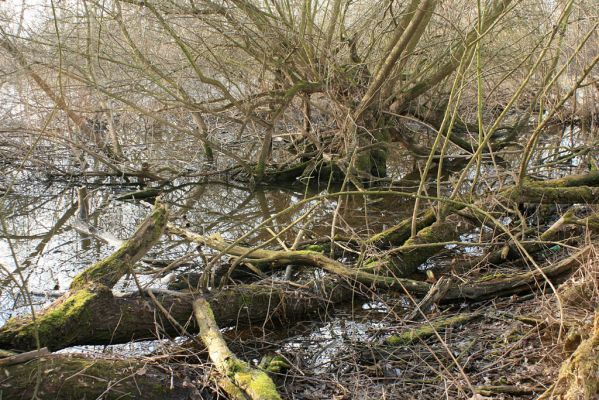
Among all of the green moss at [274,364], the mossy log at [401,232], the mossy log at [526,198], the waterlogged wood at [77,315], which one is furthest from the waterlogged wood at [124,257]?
the mossy log at [401,232]

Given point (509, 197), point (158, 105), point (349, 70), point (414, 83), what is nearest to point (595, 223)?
point (509, 197)

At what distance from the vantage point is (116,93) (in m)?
9.03

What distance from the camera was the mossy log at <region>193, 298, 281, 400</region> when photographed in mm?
3472

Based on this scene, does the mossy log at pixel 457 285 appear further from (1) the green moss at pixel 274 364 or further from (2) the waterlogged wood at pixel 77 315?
(1) the green moss at pixel 274 364

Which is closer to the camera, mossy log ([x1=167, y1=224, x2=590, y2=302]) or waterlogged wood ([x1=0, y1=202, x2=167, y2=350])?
waterlogged wood ([x1=0, y1=202, x2=167, y2=350])

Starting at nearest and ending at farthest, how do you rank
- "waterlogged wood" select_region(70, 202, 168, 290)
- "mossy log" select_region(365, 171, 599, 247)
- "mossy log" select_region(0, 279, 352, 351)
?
1. "mossy log" select_region(0, 279, 352, 351)
2. "waterlogged wood" select_region(70, 202, 168, 290)
3. "mossy log" select_region(365, 171, 599, 247)

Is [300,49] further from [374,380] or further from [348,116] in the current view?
[374,380]

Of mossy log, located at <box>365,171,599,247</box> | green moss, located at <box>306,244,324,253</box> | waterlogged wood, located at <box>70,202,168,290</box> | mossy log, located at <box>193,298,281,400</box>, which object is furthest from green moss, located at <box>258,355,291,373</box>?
mossy log, located at <box>365,171,599,247</box>

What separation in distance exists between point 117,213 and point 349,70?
4130 mm

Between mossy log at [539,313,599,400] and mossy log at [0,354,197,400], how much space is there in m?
2.06

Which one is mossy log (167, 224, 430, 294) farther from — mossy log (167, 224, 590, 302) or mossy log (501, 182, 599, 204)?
mossy log (501, 182, 599, 204)

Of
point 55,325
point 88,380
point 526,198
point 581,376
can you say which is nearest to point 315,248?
point 526,198

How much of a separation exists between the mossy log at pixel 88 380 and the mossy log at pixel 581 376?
206cm

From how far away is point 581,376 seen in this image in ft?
9.33
